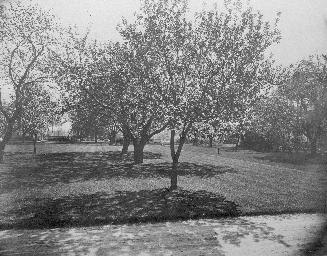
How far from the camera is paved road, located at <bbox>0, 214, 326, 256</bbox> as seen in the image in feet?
26.7

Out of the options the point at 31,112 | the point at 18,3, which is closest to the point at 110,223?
the point at 18,3

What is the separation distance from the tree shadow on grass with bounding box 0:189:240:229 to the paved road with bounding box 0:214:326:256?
65 centimetres

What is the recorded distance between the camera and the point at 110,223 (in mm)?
10523

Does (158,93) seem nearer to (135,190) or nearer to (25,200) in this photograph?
(135,190)

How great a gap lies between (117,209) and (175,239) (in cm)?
378

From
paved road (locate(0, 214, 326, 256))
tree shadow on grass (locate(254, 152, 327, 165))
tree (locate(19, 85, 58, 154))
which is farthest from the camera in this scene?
tree (locate(19, 85, 58, 154))

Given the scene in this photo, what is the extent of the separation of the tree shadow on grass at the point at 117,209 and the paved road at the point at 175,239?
2.13 ft

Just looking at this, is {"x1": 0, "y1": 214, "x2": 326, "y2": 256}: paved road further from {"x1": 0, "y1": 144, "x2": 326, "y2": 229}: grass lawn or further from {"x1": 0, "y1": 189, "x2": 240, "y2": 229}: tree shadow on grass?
{"x1": 0, "y1": 144, "x2": 326, "y2": 229}: grass lawn

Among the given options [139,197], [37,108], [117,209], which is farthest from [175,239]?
[37,108]

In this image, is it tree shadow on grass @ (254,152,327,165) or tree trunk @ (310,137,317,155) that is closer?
tree shadow on grass @ (254,152,327,165)

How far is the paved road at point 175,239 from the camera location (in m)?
8.12

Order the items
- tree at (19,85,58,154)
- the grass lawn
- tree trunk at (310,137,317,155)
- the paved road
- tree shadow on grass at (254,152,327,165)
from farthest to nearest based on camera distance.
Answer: tree trunk at (310,137,317,155) → tree at (19,85,58,154) → tree shadow on grass at (254,152,327,165) → the grass lawn → the paved road

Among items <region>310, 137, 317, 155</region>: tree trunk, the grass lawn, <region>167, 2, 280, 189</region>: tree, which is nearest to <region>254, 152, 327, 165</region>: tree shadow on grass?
<region>310, 137, 317, 155</region>: tree trunk

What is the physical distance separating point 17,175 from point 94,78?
889cm
